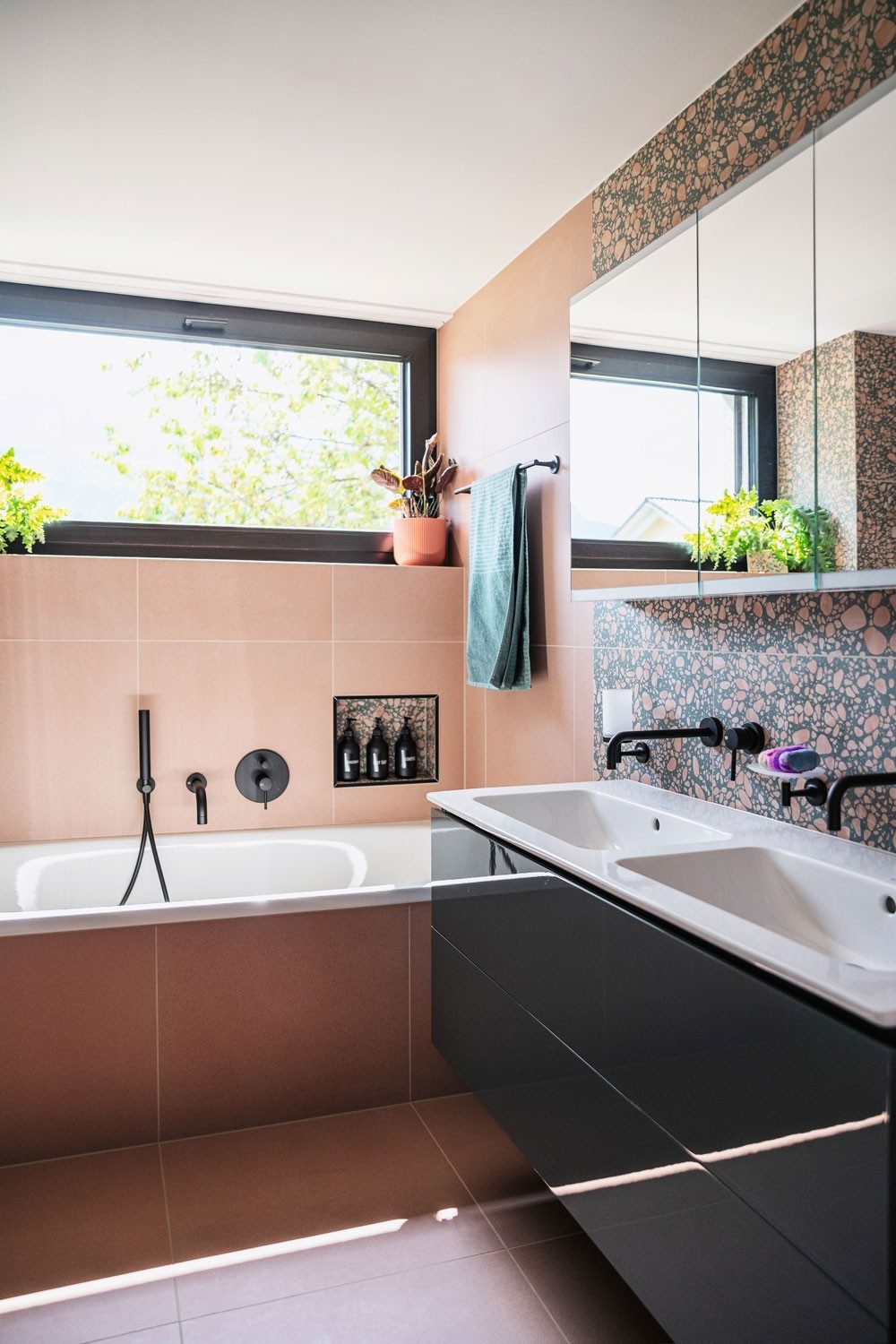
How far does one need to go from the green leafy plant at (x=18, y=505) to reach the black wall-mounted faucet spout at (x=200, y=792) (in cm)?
90

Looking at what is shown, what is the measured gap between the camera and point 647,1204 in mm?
1399

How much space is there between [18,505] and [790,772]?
2.51 metres

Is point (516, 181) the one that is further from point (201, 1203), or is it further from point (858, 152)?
point (201, 1203)

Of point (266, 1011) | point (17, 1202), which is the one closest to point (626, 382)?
point (266, 1011)

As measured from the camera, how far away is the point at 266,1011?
7.77ft

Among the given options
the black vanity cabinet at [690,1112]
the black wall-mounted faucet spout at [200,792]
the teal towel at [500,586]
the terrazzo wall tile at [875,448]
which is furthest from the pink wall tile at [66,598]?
the terrazzo wall tile at [875,448]

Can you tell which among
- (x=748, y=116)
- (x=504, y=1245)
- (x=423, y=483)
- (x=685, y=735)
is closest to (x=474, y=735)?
(x=423, y=483)

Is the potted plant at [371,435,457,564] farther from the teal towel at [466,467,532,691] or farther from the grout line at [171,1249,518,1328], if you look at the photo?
the grout line at [171,1249,518,1328]

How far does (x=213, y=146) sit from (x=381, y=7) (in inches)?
26.6

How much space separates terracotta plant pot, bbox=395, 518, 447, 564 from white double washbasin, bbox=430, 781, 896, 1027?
1498mm

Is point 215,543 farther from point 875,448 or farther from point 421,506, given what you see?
point 875,448

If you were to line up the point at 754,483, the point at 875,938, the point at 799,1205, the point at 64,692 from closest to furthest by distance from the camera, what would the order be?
the point at 799,1205
the point at 875,938
the point at 754,483
the point at 64,692

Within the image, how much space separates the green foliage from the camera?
135 inches

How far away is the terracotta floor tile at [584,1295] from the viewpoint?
1668 mm
